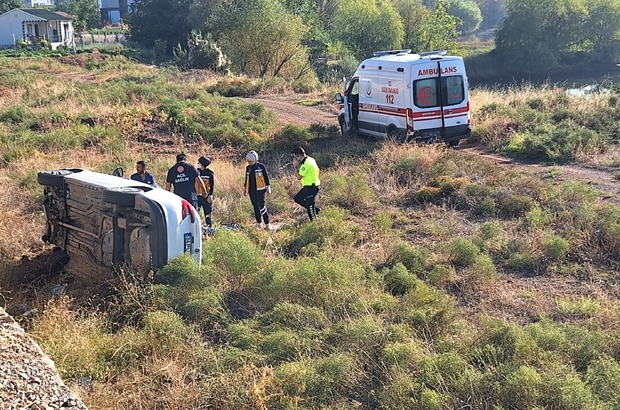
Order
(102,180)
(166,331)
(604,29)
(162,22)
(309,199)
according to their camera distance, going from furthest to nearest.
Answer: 1. (162,22)
2. (604,29)
3. (309,199)
4. (102,180)
5. (166,331)

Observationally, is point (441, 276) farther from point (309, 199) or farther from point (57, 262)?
point (57, 262)

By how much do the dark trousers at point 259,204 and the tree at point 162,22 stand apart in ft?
163

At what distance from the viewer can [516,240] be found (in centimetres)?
948

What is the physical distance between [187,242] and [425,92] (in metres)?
9.79

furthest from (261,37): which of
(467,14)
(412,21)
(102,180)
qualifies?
(467,14)

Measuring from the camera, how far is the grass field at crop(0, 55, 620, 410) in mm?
5551

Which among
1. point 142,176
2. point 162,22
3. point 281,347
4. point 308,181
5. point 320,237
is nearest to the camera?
point 281,347

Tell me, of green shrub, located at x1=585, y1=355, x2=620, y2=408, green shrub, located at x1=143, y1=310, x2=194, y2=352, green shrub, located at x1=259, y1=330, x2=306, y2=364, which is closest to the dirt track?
green shrub, located at x1=585, y1=355, x2=620, y2=408

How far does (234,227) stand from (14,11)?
68.4 m

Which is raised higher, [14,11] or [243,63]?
[14,11]

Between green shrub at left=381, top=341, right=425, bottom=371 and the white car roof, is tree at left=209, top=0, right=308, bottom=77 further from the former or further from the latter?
green shrub at left=381, top=341, right=425, bottom=371

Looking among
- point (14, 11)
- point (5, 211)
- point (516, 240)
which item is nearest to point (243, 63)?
point (5, 211)

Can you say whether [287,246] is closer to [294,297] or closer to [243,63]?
[294,297]

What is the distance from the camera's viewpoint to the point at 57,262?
29.1 feet
